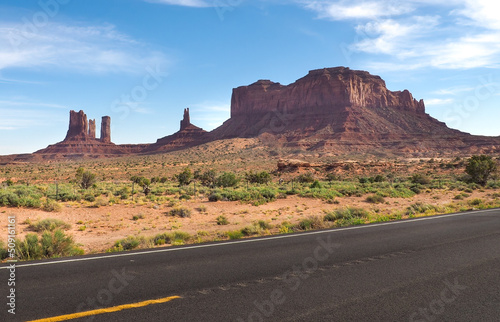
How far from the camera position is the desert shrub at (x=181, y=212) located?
745 inches

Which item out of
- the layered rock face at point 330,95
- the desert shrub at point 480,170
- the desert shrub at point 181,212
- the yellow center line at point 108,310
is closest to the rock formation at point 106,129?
the layered rock face at point 330,95

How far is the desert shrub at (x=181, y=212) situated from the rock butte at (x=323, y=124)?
86073 mm

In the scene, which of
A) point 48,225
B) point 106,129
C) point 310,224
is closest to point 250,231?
point 310,224

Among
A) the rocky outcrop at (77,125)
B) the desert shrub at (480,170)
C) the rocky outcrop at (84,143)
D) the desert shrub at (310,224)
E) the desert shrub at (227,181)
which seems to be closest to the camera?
the desert shrub at (310,224)

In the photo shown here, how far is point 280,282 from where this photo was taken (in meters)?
5.95

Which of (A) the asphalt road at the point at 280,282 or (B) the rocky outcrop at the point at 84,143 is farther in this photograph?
(B) the rocky outcrop at the point at 84,143

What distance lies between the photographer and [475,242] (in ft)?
30.2

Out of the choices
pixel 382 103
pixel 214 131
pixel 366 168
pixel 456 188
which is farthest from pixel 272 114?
pixel 456 188

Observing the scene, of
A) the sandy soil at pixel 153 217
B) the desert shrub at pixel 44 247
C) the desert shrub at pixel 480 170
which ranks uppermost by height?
the desert shrub at pixel 480 170

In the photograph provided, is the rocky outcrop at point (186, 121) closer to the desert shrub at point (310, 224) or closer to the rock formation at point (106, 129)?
the rock formation at point (106, 129)

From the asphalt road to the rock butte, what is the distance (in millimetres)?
95287

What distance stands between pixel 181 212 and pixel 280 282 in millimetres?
13824

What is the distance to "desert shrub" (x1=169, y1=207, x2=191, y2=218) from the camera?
1892 cm

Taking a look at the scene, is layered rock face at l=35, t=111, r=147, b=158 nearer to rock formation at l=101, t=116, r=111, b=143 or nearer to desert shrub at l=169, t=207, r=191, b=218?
rock formation at l=101, t=116, r=111, b=143
